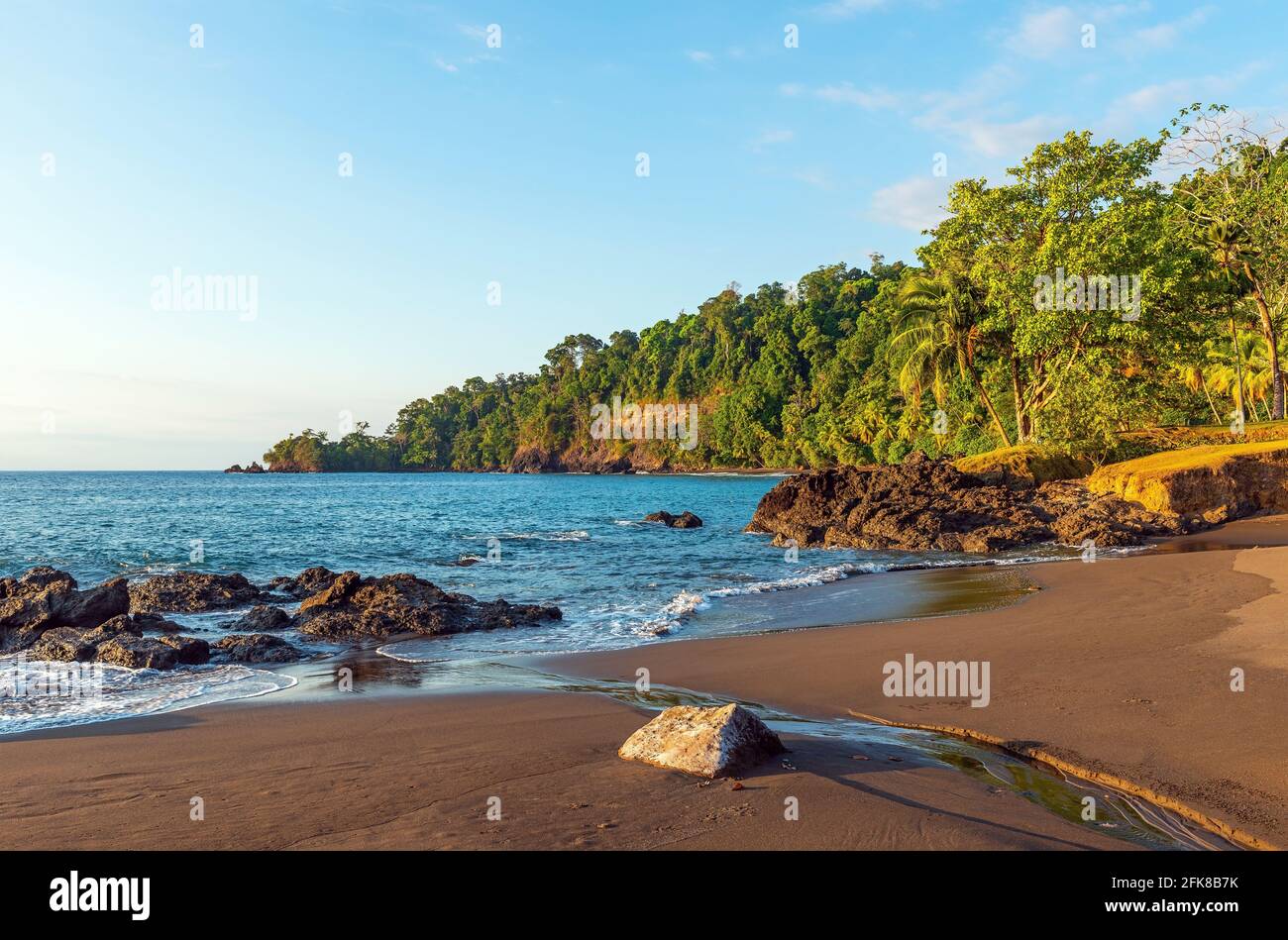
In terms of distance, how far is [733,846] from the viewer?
14.7 ft

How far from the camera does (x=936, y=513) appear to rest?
89.4 feet

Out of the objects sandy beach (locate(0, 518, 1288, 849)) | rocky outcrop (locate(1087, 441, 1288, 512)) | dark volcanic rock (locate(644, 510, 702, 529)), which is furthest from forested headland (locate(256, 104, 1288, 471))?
sandy beach (locate(0, 518, 1288, 849))

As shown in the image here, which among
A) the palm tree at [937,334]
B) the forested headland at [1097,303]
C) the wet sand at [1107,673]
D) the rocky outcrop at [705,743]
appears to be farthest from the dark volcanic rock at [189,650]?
the palm tree at [937,334]

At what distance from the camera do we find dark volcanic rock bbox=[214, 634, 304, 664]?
11672 millimetres

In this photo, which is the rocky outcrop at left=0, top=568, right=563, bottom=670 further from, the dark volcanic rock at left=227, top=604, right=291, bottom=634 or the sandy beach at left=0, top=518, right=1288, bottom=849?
the sandy beach at left=0, top=518, right=1288, bottom=849

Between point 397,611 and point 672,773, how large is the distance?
952 cm

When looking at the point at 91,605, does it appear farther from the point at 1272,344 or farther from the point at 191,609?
the point at 1272,344

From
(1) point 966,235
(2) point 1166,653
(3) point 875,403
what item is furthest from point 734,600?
(3) point 875,403

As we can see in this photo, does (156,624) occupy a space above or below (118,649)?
below

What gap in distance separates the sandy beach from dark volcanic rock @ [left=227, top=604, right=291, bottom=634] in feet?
18.2

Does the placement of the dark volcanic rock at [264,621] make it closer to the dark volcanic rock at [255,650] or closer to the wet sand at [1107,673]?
the dark volcanic rock at [255,650]

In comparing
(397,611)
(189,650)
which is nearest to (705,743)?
(189,650)
